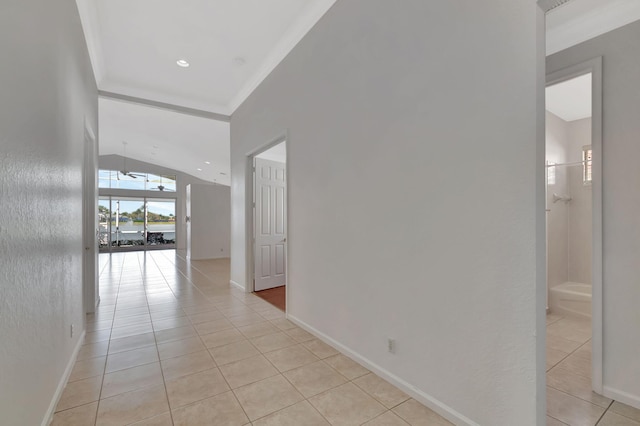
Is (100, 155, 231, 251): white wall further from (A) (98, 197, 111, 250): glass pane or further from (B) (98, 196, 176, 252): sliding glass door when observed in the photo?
(A) (98, 197, 111, 250): glass pane

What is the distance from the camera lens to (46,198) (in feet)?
5.92

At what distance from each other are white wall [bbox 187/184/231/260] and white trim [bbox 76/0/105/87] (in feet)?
18.1

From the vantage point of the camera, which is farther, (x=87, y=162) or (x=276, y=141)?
(x=276, y=141)

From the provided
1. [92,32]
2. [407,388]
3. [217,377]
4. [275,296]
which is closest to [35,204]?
[217,377]

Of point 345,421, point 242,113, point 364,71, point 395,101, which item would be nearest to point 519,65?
point 395,101

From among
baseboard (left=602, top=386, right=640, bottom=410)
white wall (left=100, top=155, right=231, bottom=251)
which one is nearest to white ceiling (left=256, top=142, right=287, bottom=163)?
baseboard (left=602, top=386, right=640, bottom=410)

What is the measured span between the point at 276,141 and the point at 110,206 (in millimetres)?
10879

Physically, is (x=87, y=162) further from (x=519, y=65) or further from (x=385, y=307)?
(x=519, y=65)

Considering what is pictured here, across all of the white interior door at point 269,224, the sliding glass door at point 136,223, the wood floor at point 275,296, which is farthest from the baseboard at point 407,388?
the sliding glass door at point 136,223

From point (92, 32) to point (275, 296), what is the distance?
4086 millimetres

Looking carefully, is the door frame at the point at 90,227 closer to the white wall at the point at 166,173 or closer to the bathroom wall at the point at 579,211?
the bathroom wall at the point at 579,211

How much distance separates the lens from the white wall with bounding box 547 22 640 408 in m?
1.93

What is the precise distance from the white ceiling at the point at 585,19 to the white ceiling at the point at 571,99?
2.77 feet

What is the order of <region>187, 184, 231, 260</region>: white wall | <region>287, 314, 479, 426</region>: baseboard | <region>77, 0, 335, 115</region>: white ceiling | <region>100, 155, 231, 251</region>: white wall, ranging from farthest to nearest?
<region>100, 155, 231, 251</region>: white wall, <region>187, 184, 231, 260</region>: white wall, <region>77, 0, 335, 115</region>: white ceiling, <region>287, 314, 479, 426</region>: baseboard
